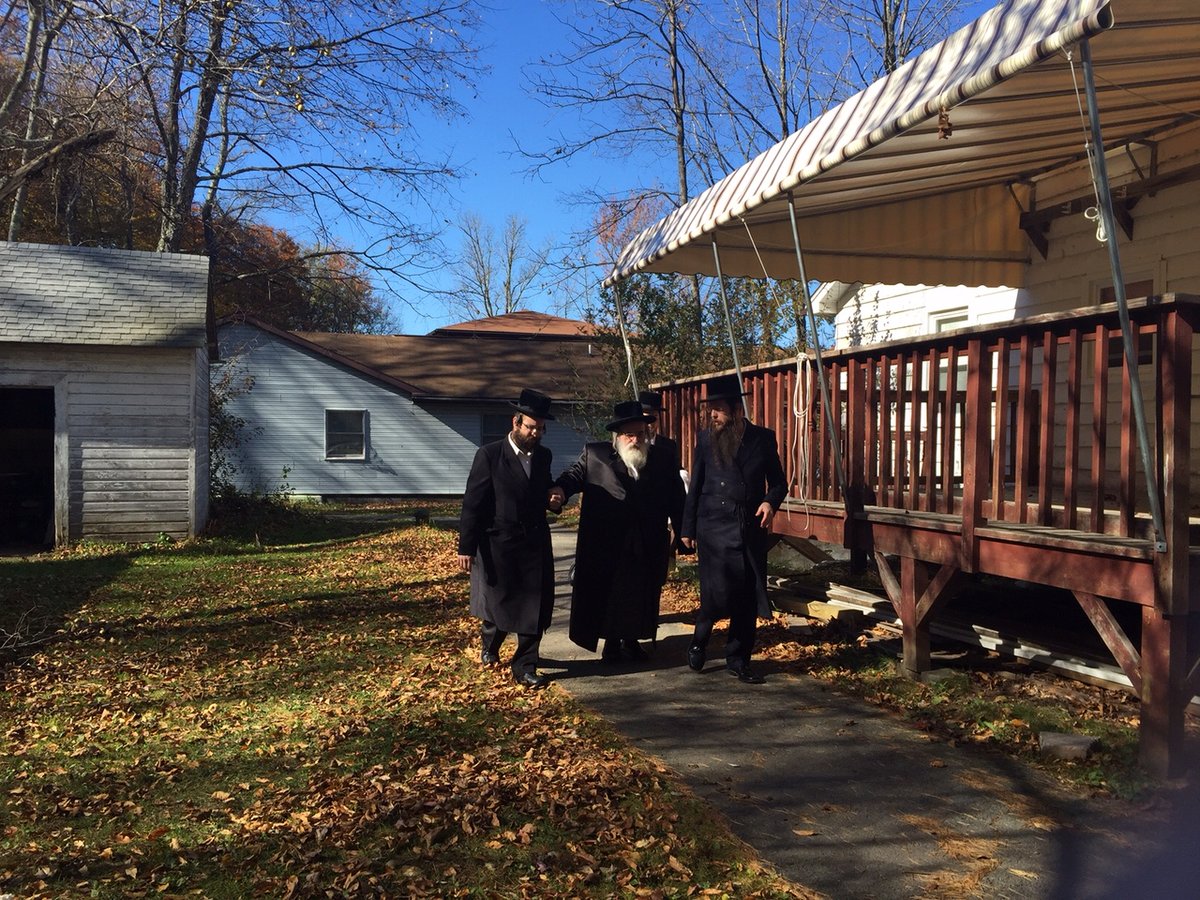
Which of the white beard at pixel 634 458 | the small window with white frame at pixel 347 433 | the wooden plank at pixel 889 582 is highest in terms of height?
the small window with white frame at pixel 347 433

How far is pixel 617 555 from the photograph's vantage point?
6570mm

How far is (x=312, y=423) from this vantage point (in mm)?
24469

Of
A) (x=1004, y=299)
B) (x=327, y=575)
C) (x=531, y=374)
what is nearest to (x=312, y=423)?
(x=531, y=374)

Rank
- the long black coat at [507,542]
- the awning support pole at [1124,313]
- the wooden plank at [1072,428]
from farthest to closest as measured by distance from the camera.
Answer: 1. the long black coat at [507,542]
2. the wooden plank at [1072,428]
3. the awning support pole at [1124,313]

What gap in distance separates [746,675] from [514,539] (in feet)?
5.63

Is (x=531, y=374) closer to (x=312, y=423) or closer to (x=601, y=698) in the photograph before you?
(x=312, y=423)

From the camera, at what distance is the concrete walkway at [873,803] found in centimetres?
A: 350

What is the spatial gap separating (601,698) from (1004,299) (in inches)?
249

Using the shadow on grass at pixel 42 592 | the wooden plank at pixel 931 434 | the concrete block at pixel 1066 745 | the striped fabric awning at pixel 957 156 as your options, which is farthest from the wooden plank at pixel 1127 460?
the shadow on grass at pixel 42 592

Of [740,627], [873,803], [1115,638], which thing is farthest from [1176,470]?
[740,627]

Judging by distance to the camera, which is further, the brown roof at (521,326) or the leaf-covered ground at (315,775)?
the brown roof at (521,326)

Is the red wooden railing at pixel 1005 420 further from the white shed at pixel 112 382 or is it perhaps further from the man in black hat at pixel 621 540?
the white shed at pixel 112 382

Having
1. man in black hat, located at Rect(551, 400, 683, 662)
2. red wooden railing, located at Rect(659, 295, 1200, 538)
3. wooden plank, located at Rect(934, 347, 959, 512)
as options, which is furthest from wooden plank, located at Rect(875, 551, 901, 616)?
man in black hat, located at Rect(551, 400, 683, 662)

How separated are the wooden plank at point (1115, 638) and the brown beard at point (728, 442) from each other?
218cm
